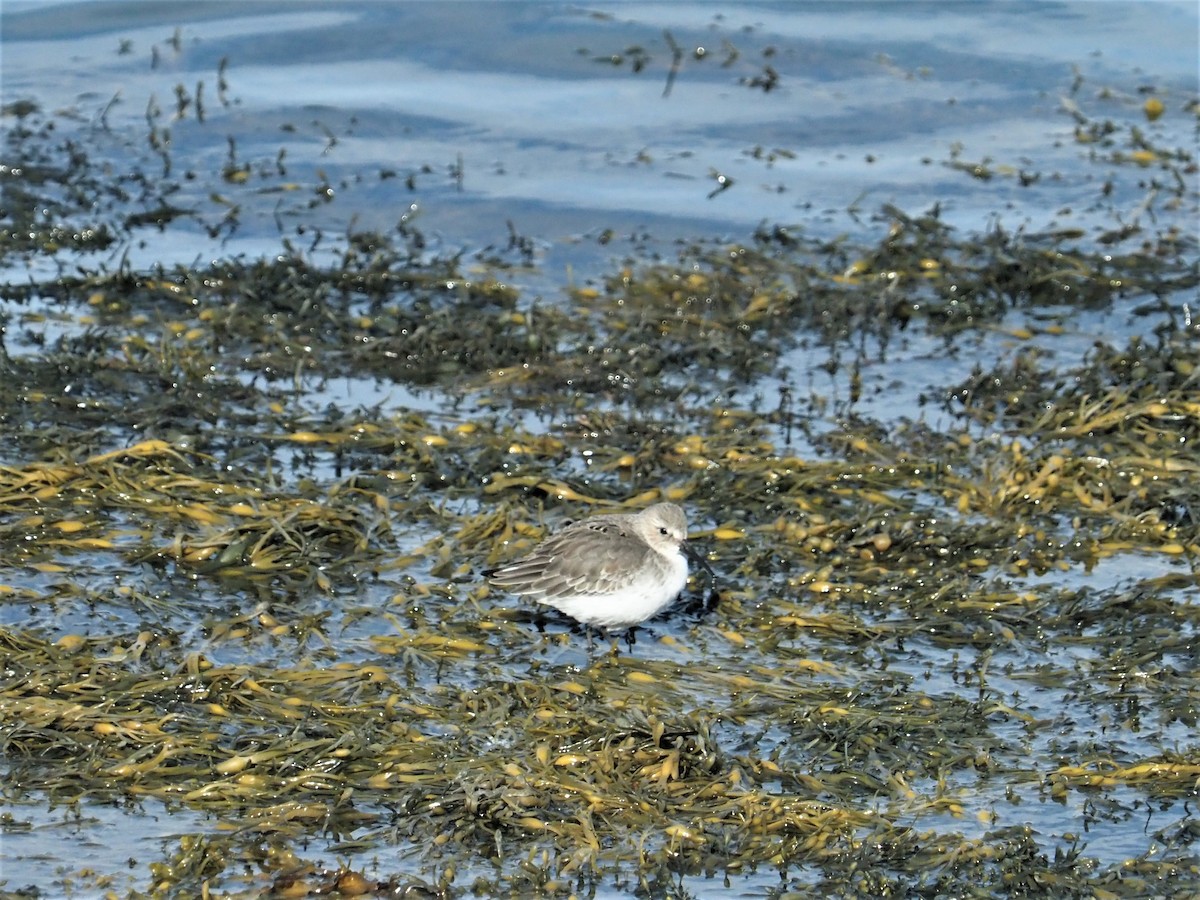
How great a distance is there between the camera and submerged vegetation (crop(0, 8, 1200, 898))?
475 centimetres

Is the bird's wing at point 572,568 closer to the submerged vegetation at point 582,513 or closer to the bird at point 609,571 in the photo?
the bird at point 609,571

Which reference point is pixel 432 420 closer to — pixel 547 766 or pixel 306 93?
pixel 547 766

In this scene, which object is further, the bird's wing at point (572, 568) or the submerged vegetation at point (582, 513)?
the bird's wing at point (572, 568)

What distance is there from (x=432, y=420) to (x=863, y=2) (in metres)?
8.34

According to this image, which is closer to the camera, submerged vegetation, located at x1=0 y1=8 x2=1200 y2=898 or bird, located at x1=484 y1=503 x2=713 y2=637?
submerged vegetation, located at x1=0 y1=8 x2=1200 y2=898

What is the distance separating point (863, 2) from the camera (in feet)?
47.6

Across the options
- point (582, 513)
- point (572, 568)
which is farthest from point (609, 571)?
point (582, 513)

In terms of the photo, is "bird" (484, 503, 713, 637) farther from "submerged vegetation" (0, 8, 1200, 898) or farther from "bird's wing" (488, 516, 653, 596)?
"submerged vegetation" (0, 8, 1200, 898)

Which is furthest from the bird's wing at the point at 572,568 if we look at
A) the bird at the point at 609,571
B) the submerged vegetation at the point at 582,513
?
the submerged vegetation at the point at 582,513

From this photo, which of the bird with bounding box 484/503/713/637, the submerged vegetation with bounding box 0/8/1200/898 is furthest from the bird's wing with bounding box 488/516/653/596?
the submerged vegetation with bounding box 0/8/1200/898

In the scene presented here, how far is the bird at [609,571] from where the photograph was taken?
6.02 metres

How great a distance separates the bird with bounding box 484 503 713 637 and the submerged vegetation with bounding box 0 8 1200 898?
15 cm

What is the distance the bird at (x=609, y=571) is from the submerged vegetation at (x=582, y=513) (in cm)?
15

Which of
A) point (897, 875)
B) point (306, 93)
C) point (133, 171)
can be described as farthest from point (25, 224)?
point (897, 875)
